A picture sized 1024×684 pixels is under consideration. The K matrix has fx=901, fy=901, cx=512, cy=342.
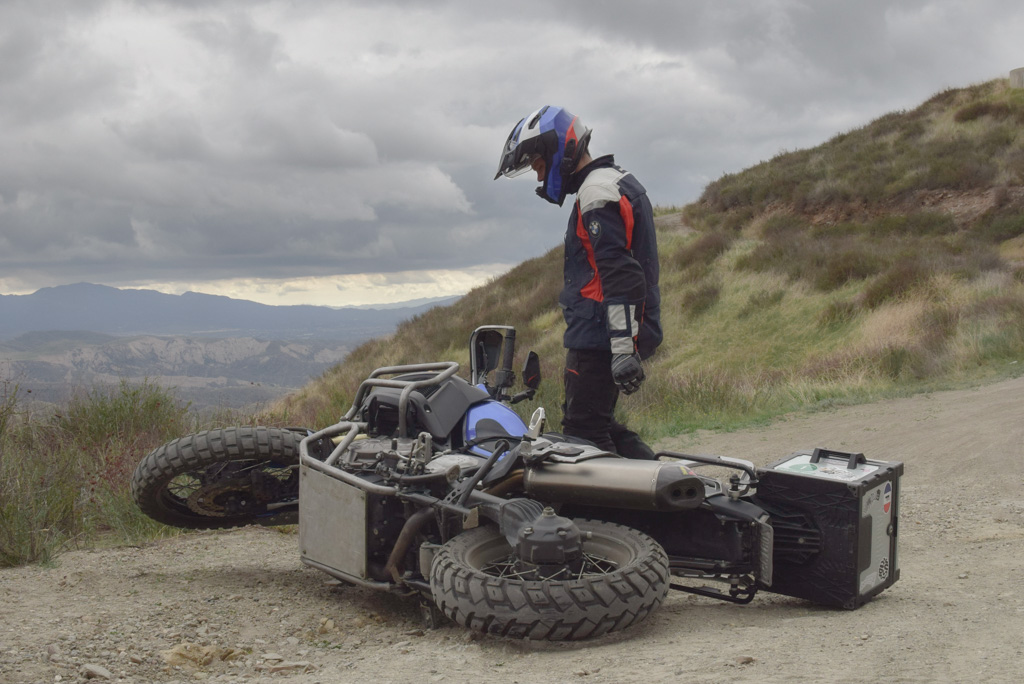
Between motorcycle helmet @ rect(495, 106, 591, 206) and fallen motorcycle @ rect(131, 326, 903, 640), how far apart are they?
122 cm

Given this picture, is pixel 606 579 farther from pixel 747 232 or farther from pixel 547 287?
pixel 747 232

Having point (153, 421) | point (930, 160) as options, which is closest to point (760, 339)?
point (930, 160)

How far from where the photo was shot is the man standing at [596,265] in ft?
14.4

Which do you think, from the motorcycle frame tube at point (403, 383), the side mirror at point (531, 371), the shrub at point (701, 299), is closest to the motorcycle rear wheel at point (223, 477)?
the motorcycle frame tube at point (403, 383)

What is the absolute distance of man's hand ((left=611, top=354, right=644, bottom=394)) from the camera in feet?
13.9

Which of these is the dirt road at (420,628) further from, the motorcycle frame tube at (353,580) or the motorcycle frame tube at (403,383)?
the motorcycle frame tube at (403,383)

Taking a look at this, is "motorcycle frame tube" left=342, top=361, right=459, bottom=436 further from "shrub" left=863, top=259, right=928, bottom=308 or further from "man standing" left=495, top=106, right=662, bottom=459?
"shrub" left=863, top=259, right=928, bottom=308

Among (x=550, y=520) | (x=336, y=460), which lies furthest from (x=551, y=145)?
(x=550, y=520)

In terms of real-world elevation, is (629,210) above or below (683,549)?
above

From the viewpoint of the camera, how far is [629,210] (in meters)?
4.43

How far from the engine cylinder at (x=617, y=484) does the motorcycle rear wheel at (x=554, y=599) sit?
0.62ft

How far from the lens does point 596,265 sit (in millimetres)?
4465

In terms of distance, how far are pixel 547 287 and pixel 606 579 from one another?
72.2 ft

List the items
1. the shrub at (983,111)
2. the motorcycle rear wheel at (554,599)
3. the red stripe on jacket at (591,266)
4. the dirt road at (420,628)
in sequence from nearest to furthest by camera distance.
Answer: the dirt road at (420,628) → the motorcycle rear wheel at (554,599) → the red stripe on jacket at (591,266) → the shrub at (983,111)
